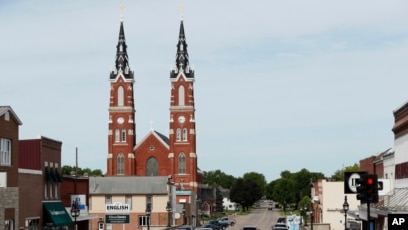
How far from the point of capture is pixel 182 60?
152375mm

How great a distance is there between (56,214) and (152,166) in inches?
3632

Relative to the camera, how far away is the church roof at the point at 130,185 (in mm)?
103875

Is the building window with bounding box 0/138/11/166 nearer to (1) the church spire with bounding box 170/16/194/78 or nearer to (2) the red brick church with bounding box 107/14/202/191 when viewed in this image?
(2) the red brick church with bounding box 107/14/202/191

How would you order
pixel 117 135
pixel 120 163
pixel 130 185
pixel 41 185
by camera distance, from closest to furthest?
pixel 41 185
pixel 130 185
pixel 120 163
pixel 117 135

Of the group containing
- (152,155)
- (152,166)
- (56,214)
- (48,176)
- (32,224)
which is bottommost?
(32,224)

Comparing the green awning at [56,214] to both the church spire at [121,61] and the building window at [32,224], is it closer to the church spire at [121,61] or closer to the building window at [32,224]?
the building window at [32,224]

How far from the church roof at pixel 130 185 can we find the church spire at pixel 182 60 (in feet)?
159

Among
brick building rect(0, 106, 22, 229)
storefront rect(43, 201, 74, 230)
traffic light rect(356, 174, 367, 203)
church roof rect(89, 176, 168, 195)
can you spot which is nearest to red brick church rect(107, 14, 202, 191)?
church roof rect(89, 176, 168, 195)

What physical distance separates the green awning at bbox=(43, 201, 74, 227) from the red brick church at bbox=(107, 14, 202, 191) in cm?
8620

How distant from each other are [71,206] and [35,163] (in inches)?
417

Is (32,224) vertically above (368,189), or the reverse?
(368,189)

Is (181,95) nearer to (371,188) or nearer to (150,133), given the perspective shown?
(150,133)

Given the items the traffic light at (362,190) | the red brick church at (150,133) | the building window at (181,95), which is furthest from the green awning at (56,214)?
the building window at (181,95)

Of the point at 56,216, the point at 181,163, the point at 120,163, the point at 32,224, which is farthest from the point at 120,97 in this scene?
the point at 32,224
